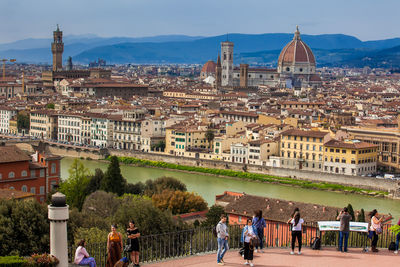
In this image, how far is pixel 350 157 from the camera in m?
21.9

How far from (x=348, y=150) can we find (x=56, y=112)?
14712 millimetres

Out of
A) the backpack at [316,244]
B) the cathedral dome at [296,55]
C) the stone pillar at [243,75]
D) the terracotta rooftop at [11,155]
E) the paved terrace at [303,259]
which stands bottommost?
the terracotta rooftop at [11,155]

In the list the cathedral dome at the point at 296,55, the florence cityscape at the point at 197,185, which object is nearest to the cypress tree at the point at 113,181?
the florence cityscape at the point at 197,185

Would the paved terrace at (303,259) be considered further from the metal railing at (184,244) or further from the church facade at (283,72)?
the church facade at (283,72)

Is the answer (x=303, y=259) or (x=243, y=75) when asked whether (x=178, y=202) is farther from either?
(x=243, y=75)

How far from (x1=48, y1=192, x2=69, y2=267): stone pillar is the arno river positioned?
11475mm

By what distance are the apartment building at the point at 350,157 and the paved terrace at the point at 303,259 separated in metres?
14.9

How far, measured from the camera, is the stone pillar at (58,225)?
5527mm

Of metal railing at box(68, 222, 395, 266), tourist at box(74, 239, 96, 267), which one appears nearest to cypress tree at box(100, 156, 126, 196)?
metal railing at box(68, 222, 395, 266)

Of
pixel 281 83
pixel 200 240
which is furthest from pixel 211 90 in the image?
pixel 200 240

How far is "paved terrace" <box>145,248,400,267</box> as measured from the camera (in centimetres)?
648

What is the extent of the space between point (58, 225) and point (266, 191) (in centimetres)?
1484

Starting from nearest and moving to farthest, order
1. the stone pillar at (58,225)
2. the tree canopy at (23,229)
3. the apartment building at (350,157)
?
the stone pillar at (58,225) < the tree canopy at (23,229) < the apartment building at (350,157)

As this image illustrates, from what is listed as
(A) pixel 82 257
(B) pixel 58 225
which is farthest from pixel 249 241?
(B) pixel 58 225
